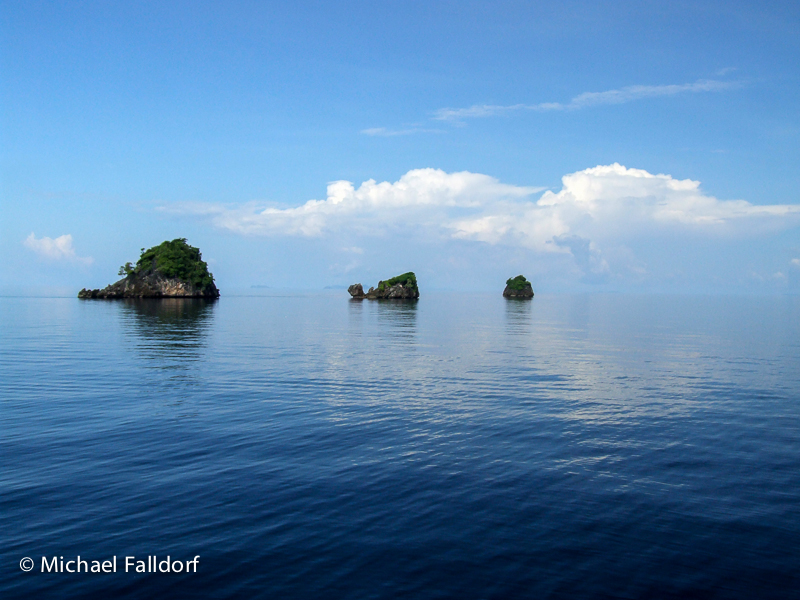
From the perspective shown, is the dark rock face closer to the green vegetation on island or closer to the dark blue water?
the green vegetation on island

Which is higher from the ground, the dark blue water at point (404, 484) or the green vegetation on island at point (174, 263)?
the green vegetation on island at point (174, 263)

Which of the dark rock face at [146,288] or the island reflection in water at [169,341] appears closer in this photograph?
the island reflection in water at [169,341]

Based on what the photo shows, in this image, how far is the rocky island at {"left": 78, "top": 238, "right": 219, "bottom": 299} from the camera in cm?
18000

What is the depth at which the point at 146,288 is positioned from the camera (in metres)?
182

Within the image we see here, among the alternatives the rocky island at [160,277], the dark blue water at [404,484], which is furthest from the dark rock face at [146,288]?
the dark blue water at [404,484]

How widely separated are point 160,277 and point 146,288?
237 inches

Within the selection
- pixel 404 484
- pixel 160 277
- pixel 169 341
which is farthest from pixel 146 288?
pixel 404 484

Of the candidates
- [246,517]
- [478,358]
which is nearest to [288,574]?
[246,517]

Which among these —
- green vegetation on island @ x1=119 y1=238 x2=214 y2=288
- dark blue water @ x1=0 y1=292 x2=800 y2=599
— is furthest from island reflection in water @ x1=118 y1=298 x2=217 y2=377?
green vegetation on island @ x1=119 y1=238 x2=214 y2=288

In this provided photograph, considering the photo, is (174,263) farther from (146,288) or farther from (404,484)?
(404,484)

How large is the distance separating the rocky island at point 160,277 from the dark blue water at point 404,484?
504ft

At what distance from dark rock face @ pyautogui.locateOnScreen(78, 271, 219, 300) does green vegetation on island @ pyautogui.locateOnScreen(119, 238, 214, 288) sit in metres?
1.50

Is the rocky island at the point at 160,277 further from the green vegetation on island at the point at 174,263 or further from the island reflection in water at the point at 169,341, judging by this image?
the island reflection in water at the point at 169,341

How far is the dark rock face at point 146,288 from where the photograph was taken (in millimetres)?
181250
